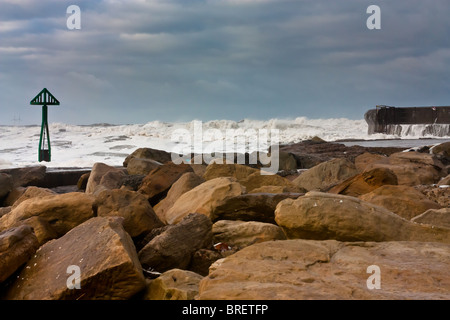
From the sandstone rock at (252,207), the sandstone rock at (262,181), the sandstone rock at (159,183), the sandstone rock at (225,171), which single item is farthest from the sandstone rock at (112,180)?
the sandstone rock at (252,207)

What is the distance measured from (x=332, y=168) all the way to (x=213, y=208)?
3.58 metres

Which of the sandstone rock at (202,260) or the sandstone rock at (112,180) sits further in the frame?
the sandstone rock at (112,180)

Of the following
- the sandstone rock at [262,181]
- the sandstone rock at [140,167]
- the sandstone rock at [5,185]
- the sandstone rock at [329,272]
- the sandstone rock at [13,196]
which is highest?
the sandstone rock at [329,272]

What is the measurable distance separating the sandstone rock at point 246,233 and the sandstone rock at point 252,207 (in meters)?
0.52

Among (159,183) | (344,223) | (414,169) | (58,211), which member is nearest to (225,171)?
(159,183)

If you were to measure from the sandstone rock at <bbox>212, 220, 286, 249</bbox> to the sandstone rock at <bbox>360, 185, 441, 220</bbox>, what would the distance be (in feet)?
4.62

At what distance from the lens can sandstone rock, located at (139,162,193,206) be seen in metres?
7.26

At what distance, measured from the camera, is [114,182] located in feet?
27.3

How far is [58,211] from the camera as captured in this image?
5.05 m

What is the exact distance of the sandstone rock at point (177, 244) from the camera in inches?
164

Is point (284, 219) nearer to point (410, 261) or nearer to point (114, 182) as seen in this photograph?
point (410, 261)

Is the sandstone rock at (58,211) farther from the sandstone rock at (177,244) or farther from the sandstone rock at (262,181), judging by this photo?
the sandstone rock at (262,181)
